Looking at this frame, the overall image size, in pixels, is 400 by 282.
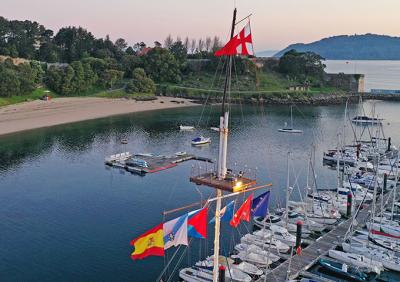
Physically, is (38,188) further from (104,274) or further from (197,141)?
(197,141)

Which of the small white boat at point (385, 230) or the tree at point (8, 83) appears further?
the tree at point (8, 83)

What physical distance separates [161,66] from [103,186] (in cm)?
9041

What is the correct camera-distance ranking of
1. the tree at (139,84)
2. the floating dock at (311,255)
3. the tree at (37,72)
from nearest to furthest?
1. the floating dock at (311,255)
2. the tree at (37,72)
3. the tree at (139,84)

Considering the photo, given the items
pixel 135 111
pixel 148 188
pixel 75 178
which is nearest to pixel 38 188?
pixel 75 178

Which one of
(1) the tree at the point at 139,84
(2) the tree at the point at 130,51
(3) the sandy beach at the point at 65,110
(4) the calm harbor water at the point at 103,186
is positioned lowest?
(4) the calm harbor water at the point at 103,186

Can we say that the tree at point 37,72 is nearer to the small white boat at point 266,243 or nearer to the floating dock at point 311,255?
the small white boat at point 266,243

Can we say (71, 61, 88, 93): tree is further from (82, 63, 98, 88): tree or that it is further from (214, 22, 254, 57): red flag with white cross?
(214, 22, 254, 57): red flag with white cross

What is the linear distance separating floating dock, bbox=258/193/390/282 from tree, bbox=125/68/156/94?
307 feet

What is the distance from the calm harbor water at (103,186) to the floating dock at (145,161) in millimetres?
1641

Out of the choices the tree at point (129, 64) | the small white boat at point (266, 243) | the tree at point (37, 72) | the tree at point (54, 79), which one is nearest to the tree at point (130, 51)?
the tree at point (129, 64)

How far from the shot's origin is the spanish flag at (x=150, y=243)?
19406 millimetres

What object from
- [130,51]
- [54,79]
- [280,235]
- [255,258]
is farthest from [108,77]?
[255,258]

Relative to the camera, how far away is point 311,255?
110 ft

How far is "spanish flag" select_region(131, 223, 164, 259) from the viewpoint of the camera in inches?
764
